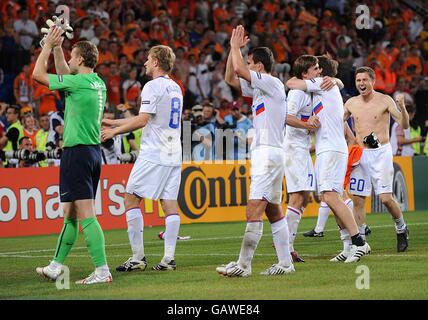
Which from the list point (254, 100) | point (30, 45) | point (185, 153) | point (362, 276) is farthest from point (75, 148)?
point (30, 45)

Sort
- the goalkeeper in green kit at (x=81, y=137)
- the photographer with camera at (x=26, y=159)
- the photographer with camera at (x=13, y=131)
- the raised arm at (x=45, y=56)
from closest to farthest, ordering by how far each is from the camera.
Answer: the raised arm at (x=45, y=56) → the goalkeeper in green kit at (x=81, y=137) → the photographer with camera at (x=26, y=159) → the photographer with camera at (x=13, y=131)

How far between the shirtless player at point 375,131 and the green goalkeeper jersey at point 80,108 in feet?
16.1

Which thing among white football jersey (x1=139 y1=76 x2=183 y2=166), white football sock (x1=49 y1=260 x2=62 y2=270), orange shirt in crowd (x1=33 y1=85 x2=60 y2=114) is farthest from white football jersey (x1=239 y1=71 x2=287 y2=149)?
orange shirt in crowd (x1=33 y1=85 x2=60 y2=114)

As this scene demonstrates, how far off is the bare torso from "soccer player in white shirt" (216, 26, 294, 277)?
377 cm

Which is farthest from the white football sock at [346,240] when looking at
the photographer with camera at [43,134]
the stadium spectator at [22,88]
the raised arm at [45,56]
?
the stadium spectator at [22,88]

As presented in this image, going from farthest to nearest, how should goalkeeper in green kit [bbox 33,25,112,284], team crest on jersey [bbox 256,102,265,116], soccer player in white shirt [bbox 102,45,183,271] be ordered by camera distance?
1. soccer player in white shirt [bbox 102,45,183,271]
2. team crest on jersey [bbox 256,102,265,116]
3. goalkeeper in green kit [bbox 33,25,112,284]

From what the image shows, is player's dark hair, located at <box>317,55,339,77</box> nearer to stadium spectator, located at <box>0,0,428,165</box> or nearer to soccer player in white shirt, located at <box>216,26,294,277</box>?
soccer player in white shirt, located at <box>216,26,294,277</box>

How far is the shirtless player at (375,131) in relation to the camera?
48.6ft

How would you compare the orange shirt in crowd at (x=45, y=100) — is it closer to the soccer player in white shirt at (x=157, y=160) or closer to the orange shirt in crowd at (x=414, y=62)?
the soccer player in white shirt at (x=157, y=160)

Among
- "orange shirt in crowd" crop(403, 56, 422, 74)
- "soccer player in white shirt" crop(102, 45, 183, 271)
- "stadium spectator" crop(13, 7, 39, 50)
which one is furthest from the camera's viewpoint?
"orange shirt in crowd" crop(403, 56, 422, 74)

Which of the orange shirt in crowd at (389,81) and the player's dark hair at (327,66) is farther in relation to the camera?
the orange shirt in crowd at (389,81)

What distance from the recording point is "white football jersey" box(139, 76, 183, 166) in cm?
1255

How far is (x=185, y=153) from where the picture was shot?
2141 cm

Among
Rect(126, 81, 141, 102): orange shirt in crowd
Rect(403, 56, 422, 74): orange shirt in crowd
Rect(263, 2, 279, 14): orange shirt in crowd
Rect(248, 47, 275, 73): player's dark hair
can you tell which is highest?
Rect(263, 2, 279, 14): orange shirt in crowd
